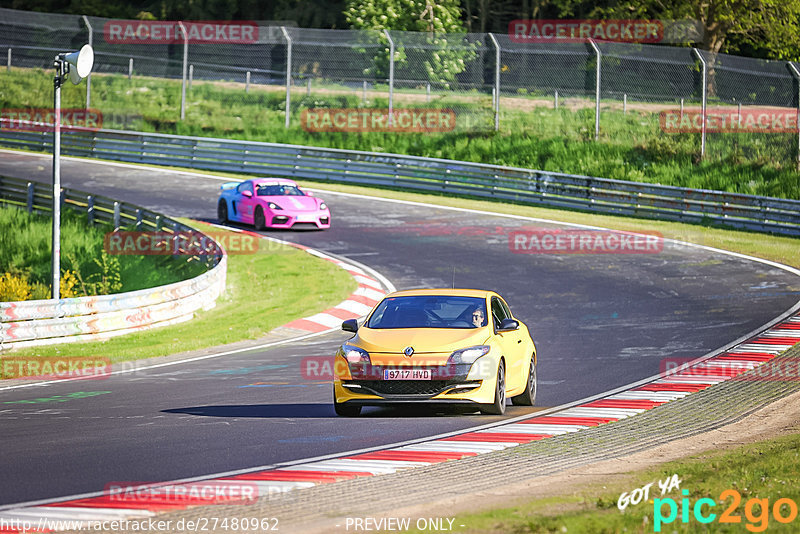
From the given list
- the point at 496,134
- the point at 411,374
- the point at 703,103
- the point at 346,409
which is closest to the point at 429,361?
the point at 411,374

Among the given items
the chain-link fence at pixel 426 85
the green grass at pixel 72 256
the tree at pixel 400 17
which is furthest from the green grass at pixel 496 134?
the green grass at pixel 72 256

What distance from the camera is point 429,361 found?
11.3 meters

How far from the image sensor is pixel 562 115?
3878 cm

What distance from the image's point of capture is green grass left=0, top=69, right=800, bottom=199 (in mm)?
33844

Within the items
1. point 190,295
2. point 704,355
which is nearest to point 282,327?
point 190,295

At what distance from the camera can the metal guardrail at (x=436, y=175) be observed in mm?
30328

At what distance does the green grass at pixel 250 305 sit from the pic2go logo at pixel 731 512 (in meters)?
10.9

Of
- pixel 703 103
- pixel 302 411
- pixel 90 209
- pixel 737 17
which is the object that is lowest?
pixel 302 411

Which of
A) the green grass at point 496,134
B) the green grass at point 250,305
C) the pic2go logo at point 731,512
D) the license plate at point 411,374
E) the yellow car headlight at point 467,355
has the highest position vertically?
the green grass at point 496,134

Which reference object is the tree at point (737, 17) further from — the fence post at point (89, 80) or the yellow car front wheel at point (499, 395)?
the yellow car front wheel at point (499, 395)

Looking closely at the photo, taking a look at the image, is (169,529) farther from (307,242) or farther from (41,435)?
(307,242)

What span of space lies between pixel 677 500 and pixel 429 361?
4030mm

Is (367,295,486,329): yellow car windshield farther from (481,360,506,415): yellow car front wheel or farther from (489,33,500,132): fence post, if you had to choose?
(489,33,500,132): fence post

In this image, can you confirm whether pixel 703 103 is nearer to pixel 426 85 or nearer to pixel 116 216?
pixel 426 85
